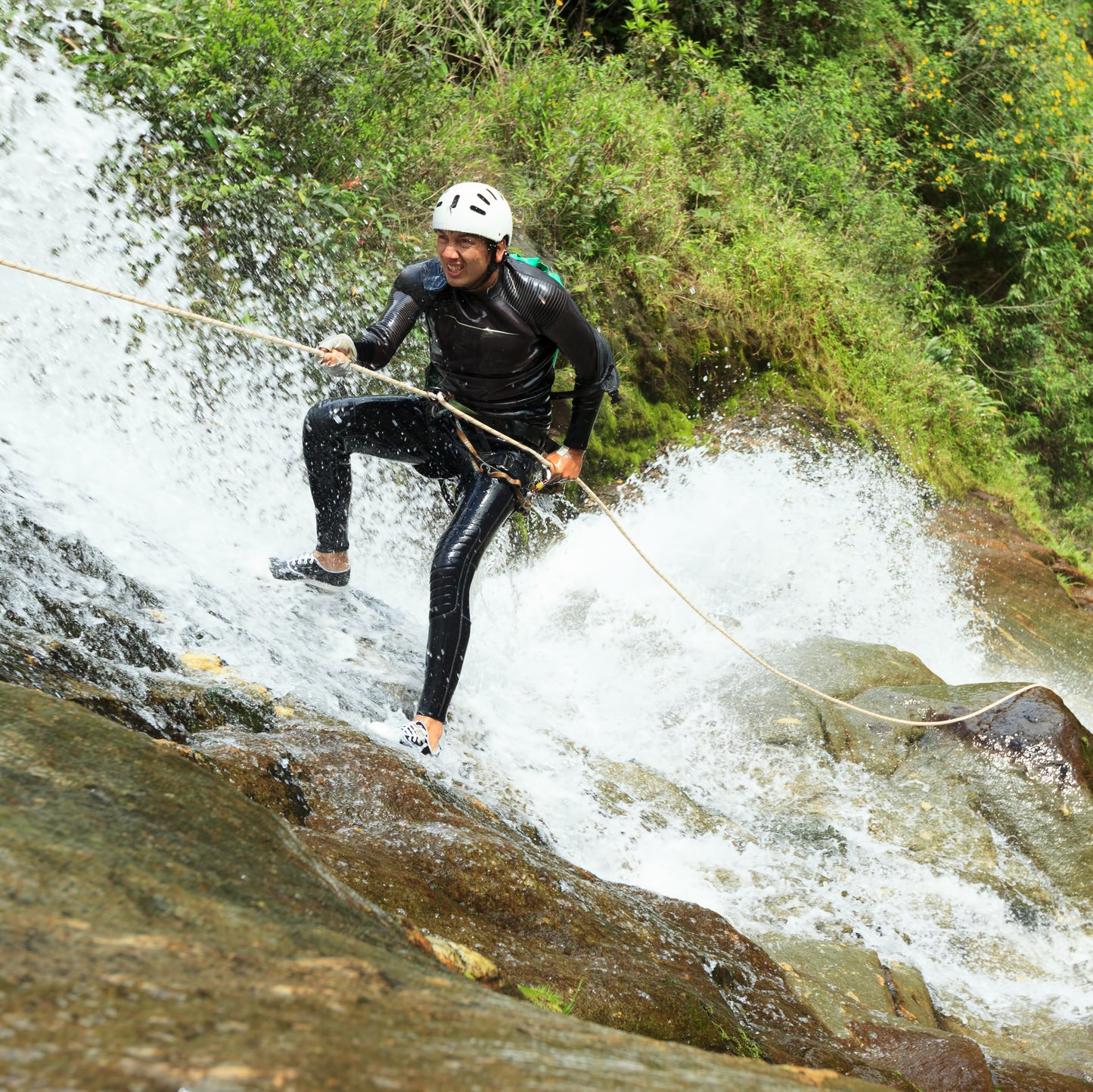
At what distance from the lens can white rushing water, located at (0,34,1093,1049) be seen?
446 centimetres

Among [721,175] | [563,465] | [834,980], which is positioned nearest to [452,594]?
[563,465]

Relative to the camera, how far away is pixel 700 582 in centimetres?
805

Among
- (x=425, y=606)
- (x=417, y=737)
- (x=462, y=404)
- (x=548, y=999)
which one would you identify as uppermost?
(x=462, y=404)

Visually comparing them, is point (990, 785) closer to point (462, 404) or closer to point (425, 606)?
point (425, 606)

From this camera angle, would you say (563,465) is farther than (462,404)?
Yes

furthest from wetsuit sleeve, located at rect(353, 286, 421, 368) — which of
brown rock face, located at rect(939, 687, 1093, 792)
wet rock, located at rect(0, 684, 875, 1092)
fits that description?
brown rock face, located at rect(939, 687, 1093, 792)

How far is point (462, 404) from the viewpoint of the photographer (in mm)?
4508

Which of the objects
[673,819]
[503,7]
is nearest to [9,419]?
[673,819]

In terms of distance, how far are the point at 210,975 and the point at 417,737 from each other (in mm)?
2879

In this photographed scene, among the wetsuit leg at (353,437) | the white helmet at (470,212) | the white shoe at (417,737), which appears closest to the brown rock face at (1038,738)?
the white shoe at (417,737)

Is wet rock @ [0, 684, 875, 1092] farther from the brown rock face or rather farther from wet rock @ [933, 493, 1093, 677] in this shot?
wet rock @ [933, 493, 1093, 677]

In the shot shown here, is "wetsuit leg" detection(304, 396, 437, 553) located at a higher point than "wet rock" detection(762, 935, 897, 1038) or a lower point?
higher

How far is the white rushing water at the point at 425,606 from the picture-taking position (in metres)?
4.46

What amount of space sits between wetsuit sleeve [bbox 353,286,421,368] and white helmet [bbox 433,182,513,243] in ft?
1.42
